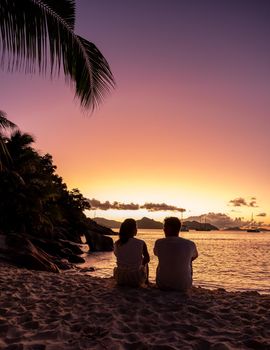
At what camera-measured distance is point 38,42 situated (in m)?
4.99

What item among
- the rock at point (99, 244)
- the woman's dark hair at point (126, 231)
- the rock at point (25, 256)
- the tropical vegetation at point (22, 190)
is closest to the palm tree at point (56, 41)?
the woman's dark hair at point (126, 231)

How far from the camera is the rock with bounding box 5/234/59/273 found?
14.2 metres

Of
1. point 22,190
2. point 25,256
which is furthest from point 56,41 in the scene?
point 22,190

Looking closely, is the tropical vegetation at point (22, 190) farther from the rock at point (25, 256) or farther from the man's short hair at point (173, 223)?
the man's short hair at point (173, 223)

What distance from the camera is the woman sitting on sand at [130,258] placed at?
7.47 metres

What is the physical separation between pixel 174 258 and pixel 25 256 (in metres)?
9.30

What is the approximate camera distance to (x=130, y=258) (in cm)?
749

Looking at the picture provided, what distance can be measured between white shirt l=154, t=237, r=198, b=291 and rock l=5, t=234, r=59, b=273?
8.22 metres

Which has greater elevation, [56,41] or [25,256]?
[56,41]

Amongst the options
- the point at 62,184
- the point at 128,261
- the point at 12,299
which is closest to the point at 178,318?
the point at 128,261

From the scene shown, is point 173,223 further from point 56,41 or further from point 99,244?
point 99,244

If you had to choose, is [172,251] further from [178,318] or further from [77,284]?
[77,284]

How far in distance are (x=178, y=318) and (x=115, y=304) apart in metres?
1.29

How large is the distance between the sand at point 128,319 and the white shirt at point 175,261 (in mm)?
241
